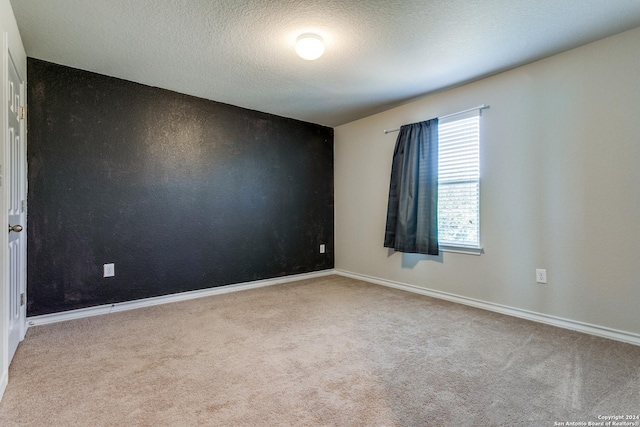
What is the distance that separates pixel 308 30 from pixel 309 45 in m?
0.10

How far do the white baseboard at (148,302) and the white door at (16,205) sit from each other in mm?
217

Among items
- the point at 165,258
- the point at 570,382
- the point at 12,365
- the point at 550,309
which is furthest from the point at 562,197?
the point at 12,365

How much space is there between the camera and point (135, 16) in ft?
6.97

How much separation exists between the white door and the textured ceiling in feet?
1.75

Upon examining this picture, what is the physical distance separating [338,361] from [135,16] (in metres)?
2.68

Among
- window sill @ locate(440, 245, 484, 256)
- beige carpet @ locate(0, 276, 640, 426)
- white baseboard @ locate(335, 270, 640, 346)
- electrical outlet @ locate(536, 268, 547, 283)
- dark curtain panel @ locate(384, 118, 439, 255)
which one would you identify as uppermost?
dark curtain panel @ locate(384, 118, 439, 255)

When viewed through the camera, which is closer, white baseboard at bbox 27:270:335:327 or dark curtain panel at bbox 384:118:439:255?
white baseboard at bbox 27:270:335:327

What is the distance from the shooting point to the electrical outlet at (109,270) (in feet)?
9.89

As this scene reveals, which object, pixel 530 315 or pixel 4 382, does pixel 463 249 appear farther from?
pixel 4 382

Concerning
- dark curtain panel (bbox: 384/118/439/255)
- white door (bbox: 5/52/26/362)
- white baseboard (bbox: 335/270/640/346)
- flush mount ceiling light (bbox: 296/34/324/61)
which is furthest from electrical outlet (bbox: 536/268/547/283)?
white door (bbox: 5/52/26/362)

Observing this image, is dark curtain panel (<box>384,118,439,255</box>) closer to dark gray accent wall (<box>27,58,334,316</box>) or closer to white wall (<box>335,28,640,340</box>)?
white wall (<box>335,28,640,340</box>)

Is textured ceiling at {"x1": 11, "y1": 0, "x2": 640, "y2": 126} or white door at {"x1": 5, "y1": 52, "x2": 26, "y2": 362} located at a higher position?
textured ceiling at {"x1": 11, "y1": 0, "x2": 640, "y2": 126}

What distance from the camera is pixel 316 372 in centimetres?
188

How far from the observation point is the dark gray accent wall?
2.76 m
